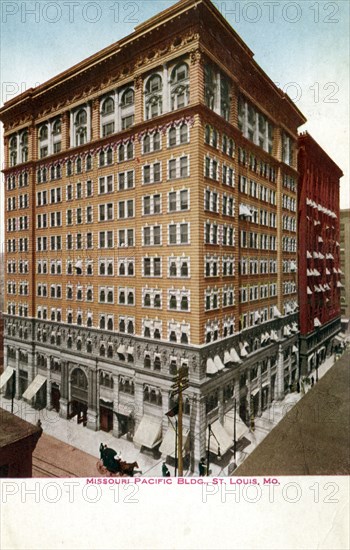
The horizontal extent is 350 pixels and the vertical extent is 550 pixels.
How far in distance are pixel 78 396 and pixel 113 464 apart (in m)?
3.07

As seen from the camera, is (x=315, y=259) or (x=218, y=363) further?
(x=315, y=259)

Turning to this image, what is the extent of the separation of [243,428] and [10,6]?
1539 centimetres

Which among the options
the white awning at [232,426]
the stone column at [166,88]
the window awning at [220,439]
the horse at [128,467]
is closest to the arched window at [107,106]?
the stone column at [166,88]

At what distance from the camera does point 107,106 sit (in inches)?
463

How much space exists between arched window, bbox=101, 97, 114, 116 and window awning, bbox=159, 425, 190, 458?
1154 centimetres

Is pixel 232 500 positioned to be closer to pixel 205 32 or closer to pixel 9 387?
pixel 9 387

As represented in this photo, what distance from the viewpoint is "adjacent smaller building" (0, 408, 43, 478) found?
27.3ft

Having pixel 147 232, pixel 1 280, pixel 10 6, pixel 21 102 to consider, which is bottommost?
pixel 1 280

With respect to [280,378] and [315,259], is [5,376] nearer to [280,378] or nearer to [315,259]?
[280,378]

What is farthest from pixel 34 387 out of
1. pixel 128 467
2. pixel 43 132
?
pixel 43 132

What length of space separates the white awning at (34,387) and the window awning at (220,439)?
618 centimetres

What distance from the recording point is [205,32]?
10320 mm

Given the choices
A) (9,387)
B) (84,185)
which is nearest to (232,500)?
(9,387)

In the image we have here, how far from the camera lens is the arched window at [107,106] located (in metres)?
11.7
